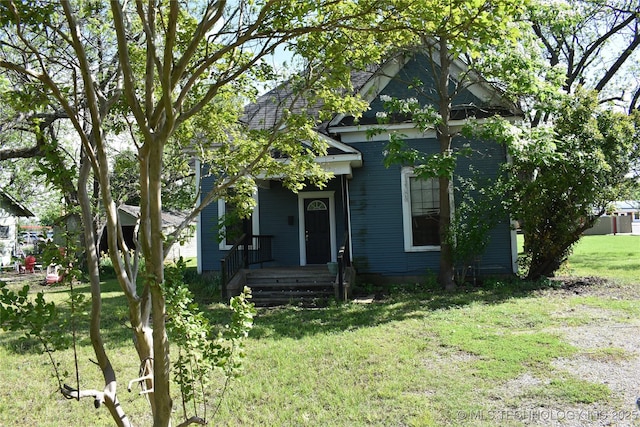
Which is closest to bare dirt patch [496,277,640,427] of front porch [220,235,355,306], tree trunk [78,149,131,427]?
tree trunk [78,149,131,427]

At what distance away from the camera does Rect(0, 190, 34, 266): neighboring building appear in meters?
25.5

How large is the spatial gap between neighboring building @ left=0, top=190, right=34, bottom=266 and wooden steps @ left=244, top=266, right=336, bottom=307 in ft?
62.0

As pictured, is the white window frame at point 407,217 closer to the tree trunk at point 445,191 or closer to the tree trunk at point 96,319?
the tree trunk at point 445,191

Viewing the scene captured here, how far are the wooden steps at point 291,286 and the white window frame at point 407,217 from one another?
2.31m

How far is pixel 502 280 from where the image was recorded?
39.7 feet

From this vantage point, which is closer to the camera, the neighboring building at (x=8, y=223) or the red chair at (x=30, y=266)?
the red chair at (x=30, y=266)

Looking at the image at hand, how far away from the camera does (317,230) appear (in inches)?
549

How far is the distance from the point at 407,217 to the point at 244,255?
172 inches

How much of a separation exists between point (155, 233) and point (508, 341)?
562 centimetres

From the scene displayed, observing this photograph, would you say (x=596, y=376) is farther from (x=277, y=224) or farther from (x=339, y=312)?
(x=277, y=224)

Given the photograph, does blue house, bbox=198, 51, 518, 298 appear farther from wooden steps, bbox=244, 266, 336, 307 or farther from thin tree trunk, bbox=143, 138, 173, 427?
thin tree trunk, bbox=143, 138, 173, 427

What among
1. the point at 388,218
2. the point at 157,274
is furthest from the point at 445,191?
the point at 157,274

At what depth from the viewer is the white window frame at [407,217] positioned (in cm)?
1273

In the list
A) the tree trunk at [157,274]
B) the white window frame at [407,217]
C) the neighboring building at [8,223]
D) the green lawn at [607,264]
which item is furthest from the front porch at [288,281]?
the neighboring building at [8,223]
